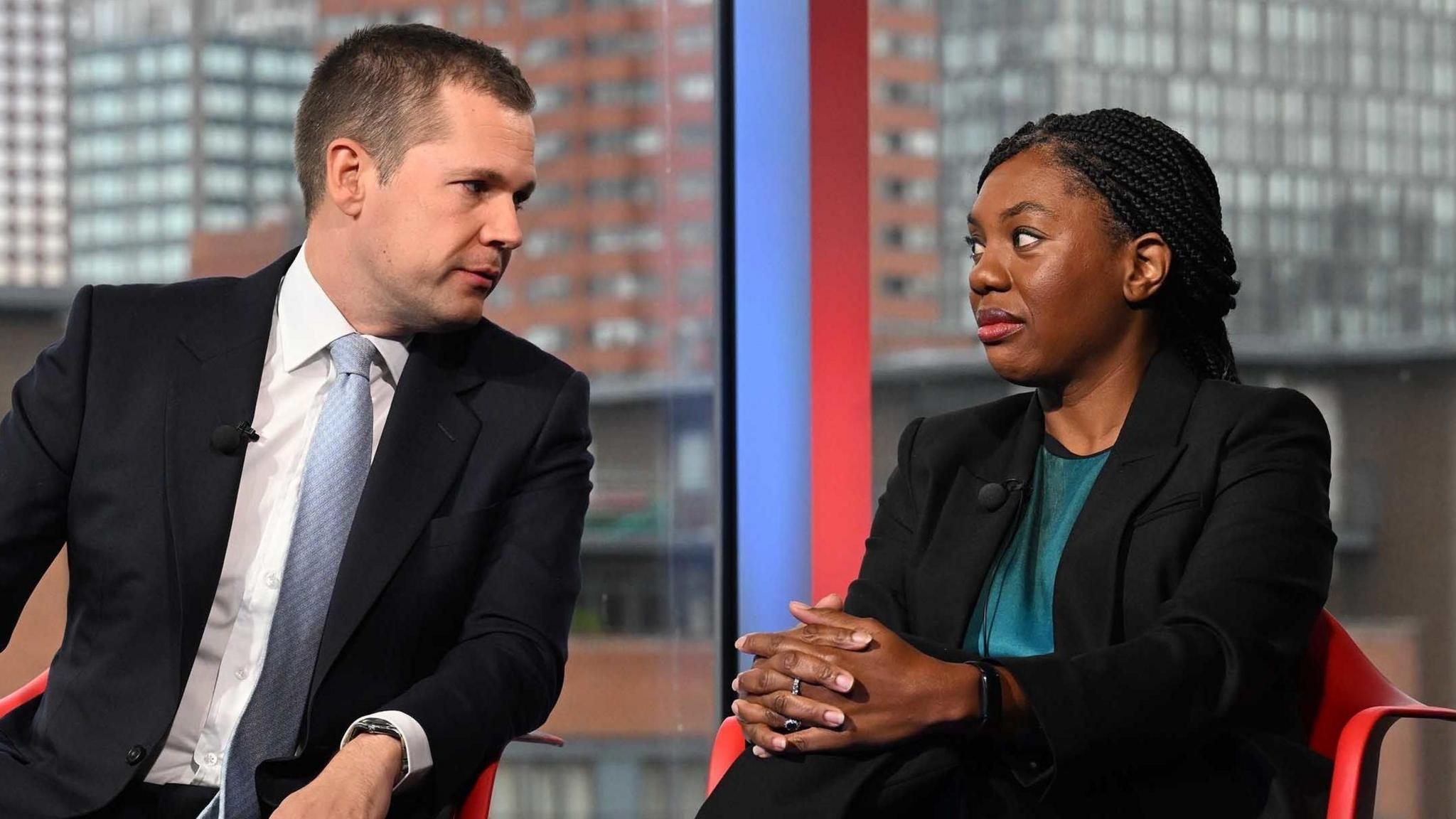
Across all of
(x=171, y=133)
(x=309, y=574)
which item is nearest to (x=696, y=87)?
(x=171, y=133)

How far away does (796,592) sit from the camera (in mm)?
3355

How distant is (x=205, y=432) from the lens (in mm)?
1910

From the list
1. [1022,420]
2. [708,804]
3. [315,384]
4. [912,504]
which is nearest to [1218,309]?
[1022,420]

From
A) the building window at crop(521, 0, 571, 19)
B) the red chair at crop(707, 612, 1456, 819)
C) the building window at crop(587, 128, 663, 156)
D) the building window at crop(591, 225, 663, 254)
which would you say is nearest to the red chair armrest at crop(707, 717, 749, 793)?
the red chair at crop(707, 612, 1456, 819)

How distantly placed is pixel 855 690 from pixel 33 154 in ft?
7.51

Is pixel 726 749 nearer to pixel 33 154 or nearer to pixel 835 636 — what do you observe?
A: pixel 835 636

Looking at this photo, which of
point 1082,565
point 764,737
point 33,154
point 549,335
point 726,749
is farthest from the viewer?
point 549,335

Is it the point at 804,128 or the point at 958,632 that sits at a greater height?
the point at 804,128

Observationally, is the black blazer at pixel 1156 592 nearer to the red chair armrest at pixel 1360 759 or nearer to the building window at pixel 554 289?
the red chair armrest at pixel 1360 759

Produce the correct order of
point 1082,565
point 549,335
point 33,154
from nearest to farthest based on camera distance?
1. point 1082,565
2. point 33,154
3. point 549,335

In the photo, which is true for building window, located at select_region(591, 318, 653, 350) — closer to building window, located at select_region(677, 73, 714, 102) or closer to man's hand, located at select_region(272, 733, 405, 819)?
building window, located at select_region(677, 73, 714, 102)

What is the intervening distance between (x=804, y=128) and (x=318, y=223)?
1505 mm

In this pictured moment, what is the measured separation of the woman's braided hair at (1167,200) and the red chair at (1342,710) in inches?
15.0

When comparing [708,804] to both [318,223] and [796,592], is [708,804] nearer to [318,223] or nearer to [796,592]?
[318,223]
